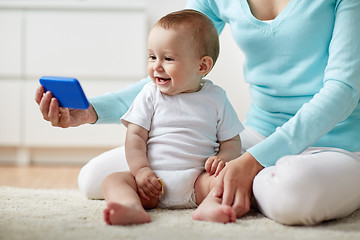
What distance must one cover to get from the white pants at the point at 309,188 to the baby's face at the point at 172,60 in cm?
28

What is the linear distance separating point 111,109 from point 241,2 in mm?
422

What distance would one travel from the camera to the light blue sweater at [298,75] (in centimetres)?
98

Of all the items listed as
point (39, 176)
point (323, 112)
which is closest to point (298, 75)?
point (323, 112)

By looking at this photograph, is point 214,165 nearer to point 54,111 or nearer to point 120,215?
point 120,215


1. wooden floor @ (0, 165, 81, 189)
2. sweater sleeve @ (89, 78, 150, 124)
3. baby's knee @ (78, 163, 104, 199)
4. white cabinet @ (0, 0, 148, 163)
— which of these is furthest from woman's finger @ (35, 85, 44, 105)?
white cabinet @ (0, 0, 148, 163)

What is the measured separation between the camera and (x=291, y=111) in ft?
3.92

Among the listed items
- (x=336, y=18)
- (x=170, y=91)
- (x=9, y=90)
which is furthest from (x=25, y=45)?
(x=336, y=18)

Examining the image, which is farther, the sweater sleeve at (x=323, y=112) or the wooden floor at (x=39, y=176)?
the wooden floor at (x=39, y=176)

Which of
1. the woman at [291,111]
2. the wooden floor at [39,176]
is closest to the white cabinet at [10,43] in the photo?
the wooden floor at [39,176]

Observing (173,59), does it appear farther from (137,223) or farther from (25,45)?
(25,45)

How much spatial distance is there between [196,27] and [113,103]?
297 mm

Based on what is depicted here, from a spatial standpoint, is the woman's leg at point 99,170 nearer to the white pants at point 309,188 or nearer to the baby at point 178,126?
the baby at point 178,126

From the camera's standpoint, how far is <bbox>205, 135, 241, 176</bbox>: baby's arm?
3.37 feet

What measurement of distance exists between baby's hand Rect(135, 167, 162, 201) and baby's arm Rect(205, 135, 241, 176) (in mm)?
114
